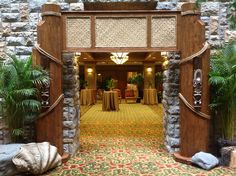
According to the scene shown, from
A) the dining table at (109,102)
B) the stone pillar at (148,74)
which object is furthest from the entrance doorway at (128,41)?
the stone pillar at (148,74)

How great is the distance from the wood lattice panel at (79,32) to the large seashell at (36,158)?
1595 millimetres

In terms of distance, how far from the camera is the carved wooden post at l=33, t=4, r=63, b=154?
405cm

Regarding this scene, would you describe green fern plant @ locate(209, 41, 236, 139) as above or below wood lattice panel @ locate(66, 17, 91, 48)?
below

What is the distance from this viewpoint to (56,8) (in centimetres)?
407

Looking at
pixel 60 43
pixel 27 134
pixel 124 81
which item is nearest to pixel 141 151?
pixel 27 134

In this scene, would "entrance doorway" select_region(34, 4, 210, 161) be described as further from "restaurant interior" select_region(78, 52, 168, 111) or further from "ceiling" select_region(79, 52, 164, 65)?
"ceiling" select_region(79, 52, 164, 65)

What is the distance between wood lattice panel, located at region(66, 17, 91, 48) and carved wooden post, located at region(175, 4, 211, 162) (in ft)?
4.86

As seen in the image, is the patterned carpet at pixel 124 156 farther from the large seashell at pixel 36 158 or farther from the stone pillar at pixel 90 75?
the stone pillar at pixel 90 75

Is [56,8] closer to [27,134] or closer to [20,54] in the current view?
[20,54]

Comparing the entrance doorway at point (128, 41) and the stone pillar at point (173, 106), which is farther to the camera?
the stone pillar at point (173, 106)

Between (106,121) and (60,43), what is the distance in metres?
4.43

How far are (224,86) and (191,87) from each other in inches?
19.6

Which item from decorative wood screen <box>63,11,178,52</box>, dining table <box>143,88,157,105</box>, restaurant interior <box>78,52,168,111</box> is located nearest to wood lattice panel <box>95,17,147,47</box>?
decorative wood screen <box>63,11,178,52</box>

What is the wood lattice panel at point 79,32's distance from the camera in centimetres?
423
